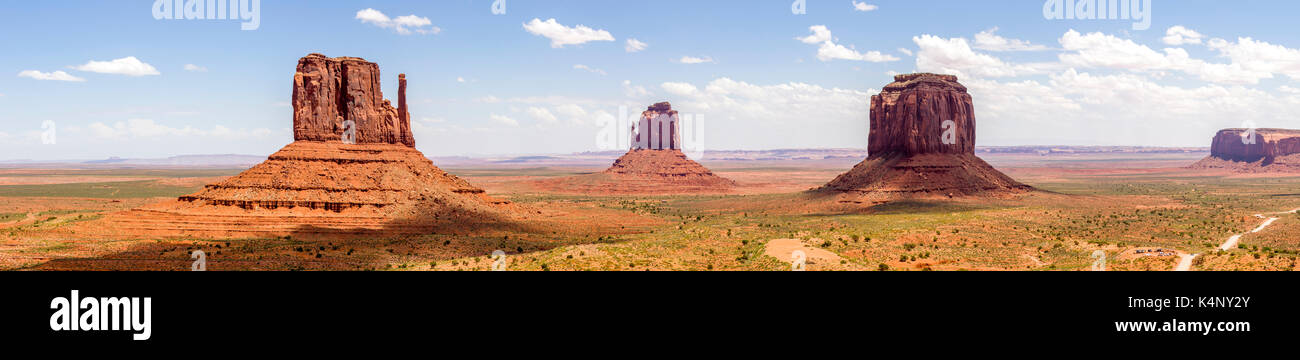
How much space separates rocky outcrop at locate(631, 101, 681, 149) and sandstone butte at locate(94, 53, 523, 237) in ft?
339

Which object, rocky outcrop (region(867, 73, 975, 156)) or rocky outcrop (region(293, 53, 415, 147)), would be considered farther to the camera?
rocky outcrop (region(867, 73, 975, 156))

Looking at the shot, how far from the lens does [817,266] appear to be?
3931cm

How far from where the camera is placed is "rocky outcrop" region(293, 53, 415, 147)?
73062mm

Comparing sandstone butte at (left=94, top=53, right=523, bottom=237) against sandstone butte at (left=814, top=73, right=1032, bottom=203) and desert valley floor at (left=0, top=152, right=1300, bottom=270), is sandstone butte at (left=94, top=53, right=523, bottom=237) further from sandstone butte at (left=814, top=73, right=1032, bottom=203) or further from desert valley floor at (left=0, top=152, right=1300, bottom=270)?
sandstone butte at (left=814, top=73, right=1032, bottom=203)

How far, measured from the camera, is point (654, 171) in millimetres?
168250

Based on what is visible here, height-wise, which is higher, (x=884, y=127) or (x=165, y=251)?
(x=884, y=127)

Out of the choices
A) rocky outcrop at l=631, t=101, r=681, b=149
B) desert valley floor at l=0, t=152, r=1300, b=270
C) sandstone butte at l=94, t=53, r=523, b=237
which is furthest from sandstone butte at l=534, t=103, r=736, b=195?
sandstone butte at l=94, t=53, r=523, b=237

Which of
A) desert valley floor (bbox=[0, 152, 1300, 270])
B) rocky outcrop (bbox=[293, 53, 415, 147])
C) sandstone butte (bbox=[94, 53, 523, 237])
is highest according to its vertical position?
rocky outcrop (bbox=[293, 53, 415, 147])

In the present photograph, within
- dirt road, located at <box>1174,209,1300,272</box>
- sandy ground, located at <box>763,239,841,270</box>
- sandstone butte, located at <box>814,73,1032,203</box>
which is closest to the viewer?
dirt road, located at <box>1174,209,1300,272</box>
